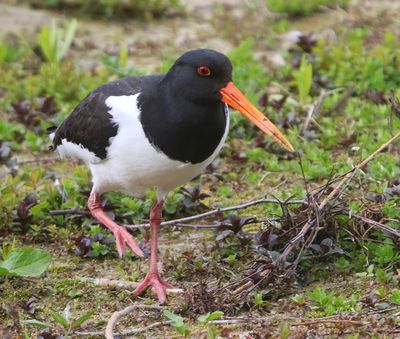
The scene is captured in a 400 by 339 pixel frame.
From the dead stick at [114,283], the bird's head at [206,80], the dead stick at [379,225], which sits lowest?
the dead stick at [114,283]

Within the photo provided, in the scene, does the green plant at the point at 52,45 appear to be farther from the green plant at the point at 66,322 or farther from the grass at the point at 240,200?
the green plant at the point at 66,322

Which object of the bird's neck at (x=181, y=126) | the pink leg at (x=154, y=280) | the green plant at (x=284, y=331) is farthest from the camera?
the pink leg at (x=154, y=280)

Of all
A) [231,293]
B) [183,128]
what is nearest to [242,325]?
[231,293]

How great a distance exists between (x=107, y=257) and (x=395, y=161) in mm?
2178

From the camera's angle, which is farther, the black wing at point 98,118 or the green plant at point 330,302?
the black wing at point 98,118

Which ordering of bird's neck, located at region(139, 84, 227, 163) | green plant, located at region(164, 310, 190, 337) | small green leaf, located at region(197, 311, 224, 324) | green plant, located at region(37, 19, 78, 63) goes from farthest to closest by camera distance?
1. green plant, located at region(37, 19, 78, 63)
2. bird's neck, located at region(139, 84, 227, 163)
3. small green leaf, located at region(197, 311, 224, 324)
4. green plant, located at region(164, 310, 190, 337)

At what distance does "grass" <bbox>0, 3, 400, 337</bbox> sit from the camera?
4820 mm

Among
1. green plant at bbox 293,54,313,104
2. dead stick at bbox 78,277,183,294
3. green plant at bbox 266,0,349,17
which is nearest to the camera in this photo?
dead stick at bbox 78,277,183,294

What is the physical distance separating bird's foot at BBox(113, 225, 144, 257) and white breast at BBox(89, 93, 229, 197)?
298 millimetres

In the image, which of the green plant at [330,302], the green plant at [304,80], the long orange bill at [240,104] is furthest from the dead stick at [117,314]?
the green plant at [304,80]

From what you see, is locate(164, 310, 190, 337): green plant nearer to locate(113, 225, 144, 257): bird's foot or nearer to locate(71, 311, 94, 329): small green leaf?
locate(71, 311, 94, 329): small green leaf

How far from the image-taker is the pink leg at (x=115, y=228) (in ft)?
18.2

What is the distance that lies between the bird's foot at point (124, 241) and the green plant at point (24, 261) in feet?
1.98

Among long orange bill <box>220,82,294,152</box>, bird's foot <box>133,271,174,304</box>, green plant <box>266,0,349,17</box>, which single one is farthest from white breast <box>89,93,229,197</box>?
green plant <box>266,0,349,17</box>
